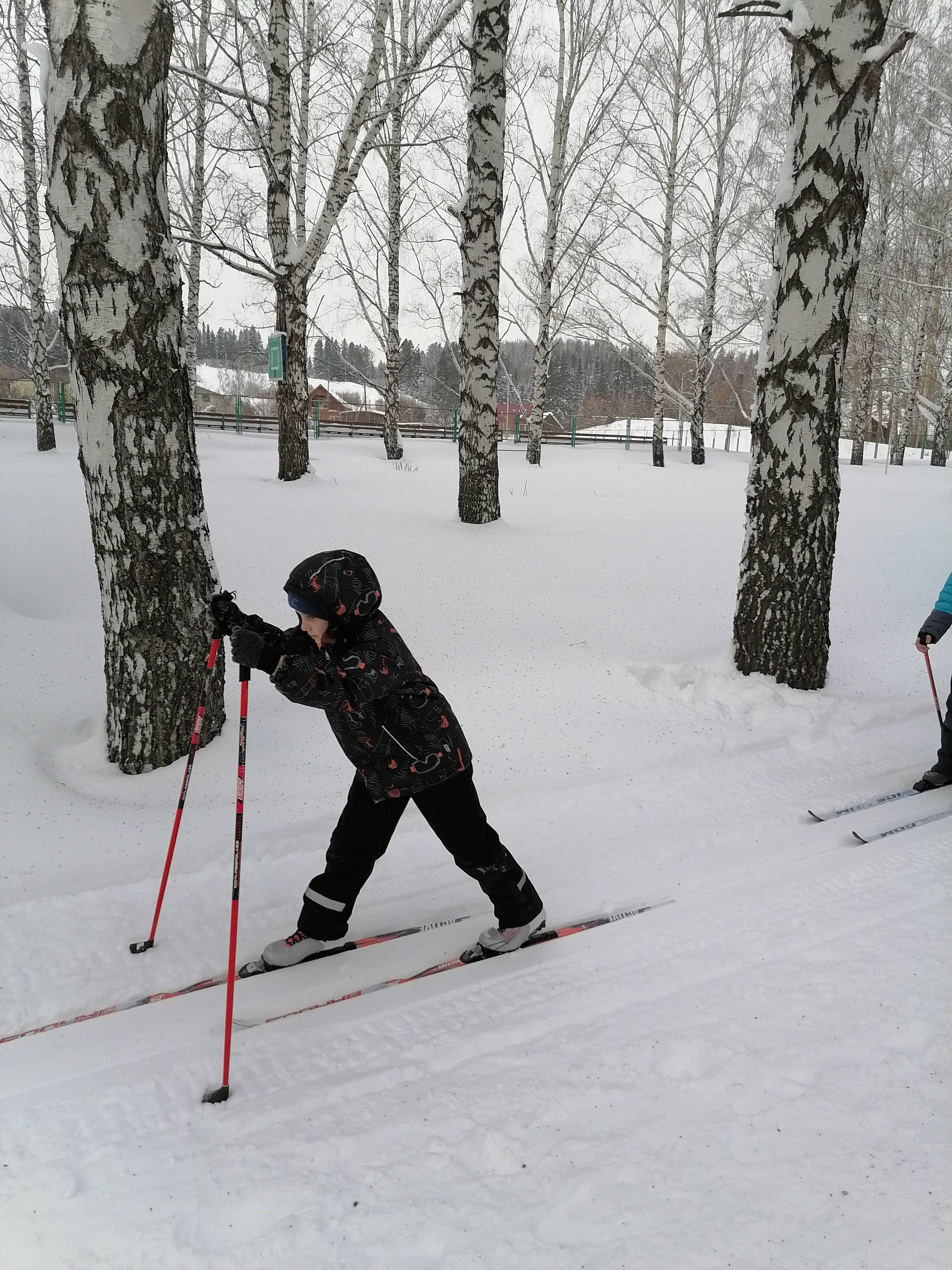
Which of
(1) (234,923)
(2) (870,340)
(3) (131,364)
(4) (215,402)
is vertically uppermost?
(4) (215,402)

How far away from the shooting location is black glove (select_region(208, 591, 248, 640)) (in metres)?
2.69

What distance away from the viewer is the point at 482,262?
7832 mm

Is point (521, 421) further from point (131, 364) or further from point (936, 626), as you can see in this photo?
point (131, 364)

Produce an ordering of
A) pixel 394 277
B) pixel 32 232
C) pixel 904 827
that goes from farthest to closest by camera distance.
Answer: pixel 394 277 → pixel 32 232 → pixel 904 827

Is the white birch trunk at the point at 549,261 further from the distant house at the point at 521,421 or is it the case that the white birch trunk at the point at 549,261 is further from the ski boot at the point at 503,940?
the ski boot at the point at 503,940

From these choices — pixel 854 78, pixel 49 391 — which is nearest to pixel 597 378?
pixel 49 391

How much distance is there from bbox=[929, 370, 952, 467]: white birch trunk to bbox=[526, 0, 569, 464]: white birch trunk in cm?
1122

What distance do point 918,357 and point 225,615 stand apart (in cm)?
2606

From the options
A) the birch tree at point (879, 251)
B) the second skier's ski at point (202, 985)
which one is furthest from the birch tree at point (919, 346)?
the second skier's ski at point (202, 985)

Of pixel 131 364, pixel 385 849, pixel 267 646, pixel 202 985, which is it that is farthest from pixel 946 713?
pixel 131 364

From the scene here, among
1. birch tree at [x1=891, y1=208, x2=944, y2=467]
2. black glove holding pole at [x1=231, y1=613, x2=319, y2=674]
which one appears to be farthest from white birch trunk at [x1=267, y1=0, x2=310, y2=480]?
birch tree at [x1=891, y1=208, x2=944, y2=467]

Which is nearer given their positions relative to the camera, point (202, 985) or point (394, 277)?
point (202, 985)

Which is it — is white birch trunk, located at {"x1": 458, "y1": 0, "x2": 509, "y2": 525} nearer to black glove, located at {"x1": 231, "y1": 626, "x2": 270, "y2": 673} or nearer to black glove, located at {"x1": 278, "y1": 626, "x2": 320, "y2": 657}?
black glove, located at {"x1": 278, "y1": 626, "x2": 320, "y2": 657}

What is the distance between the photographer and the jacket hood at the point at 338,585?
2.54 m
